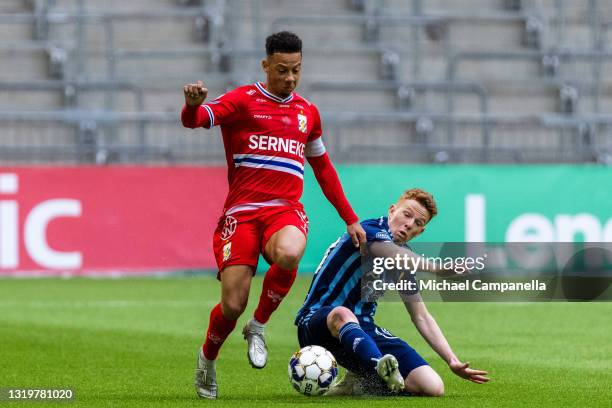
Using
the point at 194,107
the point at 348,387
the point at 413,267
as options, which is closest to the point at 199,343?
the point at 348,387

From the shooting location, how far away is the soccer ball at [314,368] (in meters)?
7.93

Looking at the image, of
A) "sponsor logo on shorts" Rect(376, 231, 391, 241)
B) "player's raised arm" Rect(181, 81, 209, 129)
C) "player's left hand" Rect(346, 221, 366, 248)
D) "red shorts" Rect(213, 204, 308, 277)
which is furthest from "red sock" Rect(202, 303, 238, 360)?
"player's raised arm" Rect(181, 81, 209, 129)

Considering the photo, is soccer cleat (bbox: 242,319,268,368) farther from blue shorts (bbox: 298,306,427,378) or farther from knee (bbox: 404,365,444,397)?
knee (bbox: 404,365,444,397)

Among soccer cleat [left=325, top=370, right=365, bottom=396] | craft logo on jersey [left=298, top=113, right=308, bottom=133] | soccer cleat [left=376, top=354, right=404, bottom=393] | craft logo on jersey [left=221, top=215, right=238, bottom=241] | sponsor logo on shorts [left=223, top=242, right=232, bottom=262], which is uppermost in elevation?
craft logo on jersey [left=298, top=113, right=308, bottom=133]

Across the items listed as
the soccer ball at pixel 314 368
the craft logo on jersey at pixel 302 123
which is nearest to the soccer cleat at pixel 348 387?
the soccer ball at pixel 314 368

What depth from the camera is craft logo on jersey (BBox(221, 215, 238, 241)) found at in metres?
8.09

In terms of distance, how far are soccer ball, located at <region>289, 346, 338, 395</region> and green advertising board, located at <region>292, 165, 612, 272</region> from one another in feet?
32.9

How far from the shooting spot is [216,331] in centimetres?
802

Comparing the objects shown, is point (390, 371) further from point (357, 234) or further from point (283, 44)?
point (283, 44)

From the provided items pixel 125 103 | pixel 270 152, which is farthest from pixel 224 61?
pixel 270 152

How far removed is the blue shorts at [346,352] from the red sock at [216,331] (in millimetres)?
486

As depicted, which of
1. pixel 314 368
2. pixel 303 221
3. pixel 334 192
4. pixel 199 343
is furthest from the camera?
pixel 199 343

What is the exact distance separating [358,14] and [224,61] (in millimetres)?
2640

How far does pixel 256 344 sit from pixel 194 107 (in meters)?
1.43
